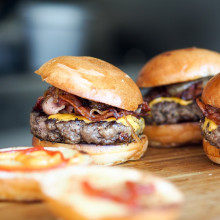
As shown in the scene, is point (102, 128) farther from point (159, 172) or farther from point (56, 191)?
point (56, 191)

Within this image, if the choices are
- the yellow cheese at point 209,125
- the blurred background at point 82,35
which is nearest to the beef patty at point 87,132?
the yellow cheese at point 209,125

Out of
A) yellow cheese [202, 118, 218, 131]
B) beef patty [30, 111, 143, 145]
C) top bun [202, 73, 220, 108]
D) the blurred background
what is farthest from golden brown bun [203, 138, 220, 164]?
the blurred background

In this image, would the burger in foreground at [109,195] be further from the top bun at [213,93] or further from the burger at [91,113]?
the top bun at [213,93]

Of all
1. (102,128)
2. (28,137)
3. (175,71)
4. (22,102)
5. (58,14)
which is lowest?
(28,137)

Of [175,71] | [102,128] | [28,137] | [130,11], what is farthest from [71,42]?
[102,128]

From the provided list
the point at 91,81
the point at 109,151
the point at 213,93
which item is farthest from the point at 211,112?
the point at 91,81
